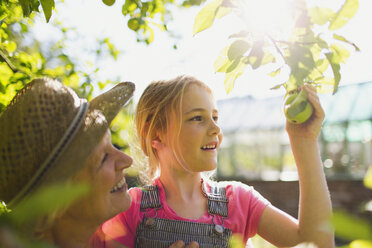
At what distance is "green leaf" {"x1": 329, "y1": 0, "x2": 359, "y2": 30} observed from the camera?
0.76 m

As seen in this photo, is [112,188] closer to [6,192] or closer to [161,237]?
[6,192]

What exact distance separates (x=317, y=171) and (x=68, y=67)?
1.81 meters

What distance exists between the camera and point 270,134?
10.1 metres

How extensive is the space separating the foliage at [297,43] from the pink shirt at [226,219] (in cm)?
87

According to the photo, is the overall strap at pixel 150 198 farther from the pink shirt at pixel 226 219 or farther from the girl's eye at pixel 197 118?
the girl's eye at pixel 197 118

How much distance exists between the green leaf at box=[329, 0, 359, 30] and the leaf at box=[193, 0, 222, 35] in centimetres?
27

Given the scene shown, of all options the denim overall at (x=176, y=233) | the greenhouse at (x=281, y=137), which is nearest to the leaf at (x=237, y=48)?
the denim overall at (x=176, y=233)

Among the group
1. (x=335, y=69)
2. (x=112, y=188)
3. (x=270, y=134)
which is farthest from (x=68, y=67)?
(x=270, y=134)

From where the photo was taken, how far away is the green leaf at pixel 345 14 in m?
0.76

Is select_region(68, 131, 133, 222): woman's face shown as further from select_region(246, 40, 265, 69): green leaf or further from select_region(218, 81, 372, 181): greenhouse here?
select_region(218, 81, 372, 181): greenhouse

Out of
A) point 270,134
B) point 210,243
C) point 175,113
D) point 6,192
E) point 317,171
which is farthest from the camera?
point 270,134

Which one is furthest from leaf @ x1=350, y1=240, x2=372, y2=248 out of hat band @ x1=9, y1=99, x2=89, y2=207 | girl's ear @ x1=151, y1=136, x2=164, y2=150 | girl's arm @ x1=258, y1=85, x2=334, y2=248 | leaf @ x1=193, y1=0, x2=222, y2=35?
girl's ear @ x1=151, y1=136, x2=164, y2=150

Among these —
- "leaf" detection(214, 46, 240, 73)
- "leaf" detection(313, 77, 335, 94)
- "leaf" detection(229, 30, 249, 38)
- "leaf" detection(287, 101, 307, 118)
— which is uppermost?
"leaf" detection(229, 30, 249, 38)

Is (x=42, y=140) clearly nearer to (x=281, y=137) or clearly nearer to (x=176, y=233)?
(x=176, y=233)
